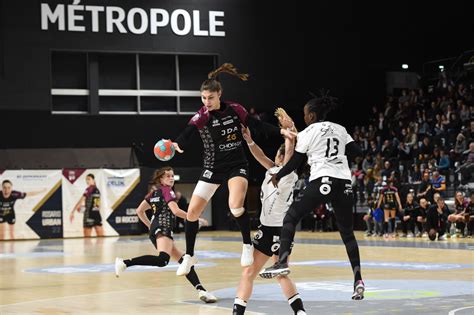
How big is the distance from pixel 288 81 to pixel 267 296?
27914 millimetres

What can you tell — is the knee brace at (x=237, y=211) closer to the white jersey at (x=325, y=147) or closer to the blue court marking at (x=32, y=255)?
the white jersey at (x=325, y=147)

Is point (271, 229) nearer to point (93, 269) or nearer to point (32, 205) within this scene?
point (93, 269)

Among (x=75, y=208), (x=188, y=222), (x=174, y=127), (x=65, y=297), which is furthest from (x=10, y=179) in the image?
(x=188, y=222)

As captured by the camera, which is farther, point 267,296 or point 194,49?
point 194,49

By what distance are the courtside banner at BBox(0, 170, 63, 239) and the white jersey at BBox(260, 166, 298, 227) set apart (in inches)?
979

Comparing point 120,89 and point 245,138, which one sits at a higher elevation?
point 120,89

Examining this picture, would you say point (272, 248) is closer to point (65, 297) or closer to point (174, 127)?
point (65, 297)

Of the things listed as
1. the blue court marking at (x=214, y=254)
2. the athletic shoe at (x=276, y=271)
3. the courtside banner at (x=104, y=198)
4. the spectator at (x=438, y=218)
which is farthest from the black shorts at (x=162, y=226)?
the courtside banner at (x=104, y=198)

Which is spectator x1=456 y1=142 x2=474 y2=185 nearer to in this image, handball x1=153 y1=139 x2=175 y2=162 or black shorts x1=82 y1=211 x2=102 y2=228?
black shorts x1=82 y1=211 x2=102 y2=228

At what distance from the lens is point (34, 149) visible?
1416 inches

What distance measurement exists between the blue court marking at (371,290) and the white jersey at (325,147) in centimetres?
318

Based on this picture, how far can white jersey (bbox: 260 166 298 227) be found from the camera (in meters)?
9.58

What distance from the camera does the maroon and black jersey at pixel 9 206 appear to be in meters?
32.9

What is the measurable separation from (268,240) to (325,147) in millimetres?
1188
